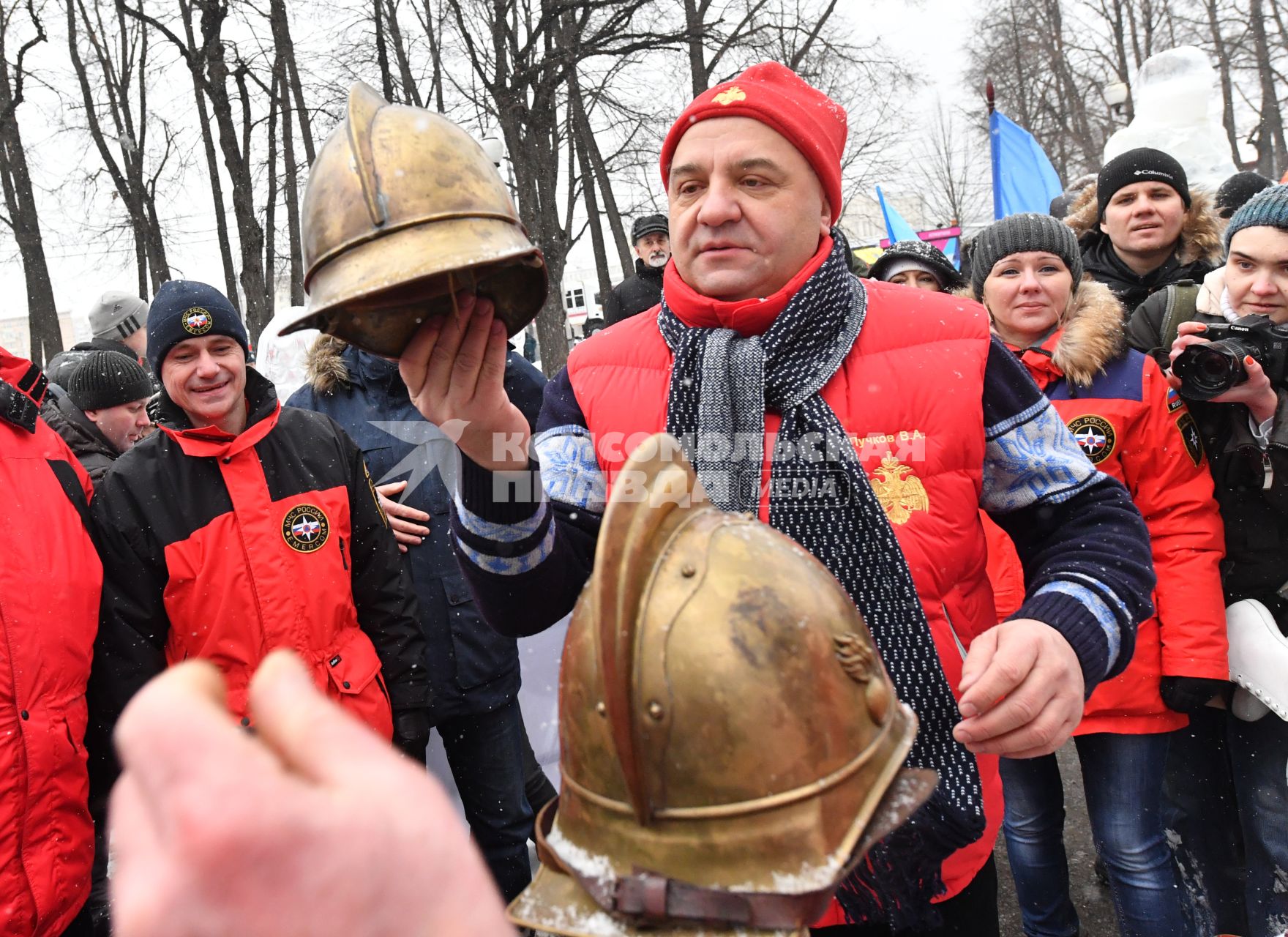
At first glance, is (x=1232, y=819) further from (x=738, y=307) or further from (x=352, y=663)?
(x=352, y=663)

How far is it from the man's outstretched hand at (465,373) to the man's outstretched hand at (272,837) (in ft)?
3.17

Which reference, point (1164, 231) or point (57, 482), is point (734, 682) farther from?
point (1164, 231)

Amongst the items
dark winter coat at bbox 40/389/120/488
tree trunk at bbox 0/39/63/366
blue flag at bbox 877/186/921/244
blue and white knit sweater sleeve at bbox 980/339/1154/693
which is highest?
tree trunk at bbox 0/39/63/366

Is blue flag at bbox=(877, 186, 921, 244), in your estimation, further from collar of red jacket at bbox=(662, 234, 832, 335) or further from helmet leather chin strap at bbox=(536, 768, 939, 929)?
helmet leather chin strap at bbox=(536, 768, 939, 929)

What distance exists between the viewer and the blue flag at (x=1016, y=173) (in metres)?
Result: 9.34

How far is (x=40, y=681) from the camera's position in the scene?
235cm

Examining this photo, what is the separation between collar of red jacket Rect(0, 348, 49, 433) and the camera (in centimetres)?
251

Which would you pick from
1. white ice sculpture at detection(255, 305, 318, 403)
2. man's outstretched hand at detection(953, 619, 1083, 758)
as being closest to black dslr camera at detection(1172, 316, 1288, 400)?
man's outstretched hand at detection(953, 619, 1083, 758)

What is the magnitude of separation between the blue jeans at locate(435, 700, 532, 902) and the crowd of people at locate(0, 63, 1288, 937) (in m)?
0.02

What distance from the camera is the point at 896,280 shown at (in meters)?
5.11

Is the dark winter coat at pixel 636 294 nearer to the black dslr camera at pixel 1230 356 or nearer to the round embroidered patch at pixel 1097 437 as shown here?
the round embroidered patch at pixel 1097 437

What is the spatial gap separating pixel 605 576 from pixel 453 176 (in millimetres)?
736

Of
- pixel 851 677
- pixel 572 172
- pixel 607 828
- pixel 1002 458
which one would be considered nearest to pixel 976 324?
pixel 1002 458

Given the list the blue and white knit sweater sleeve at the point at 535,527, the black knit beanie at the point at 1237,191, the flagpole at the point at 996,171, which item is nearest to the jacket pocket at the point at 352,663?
the blue and white knit sweater sleeve at the point at 535,527
